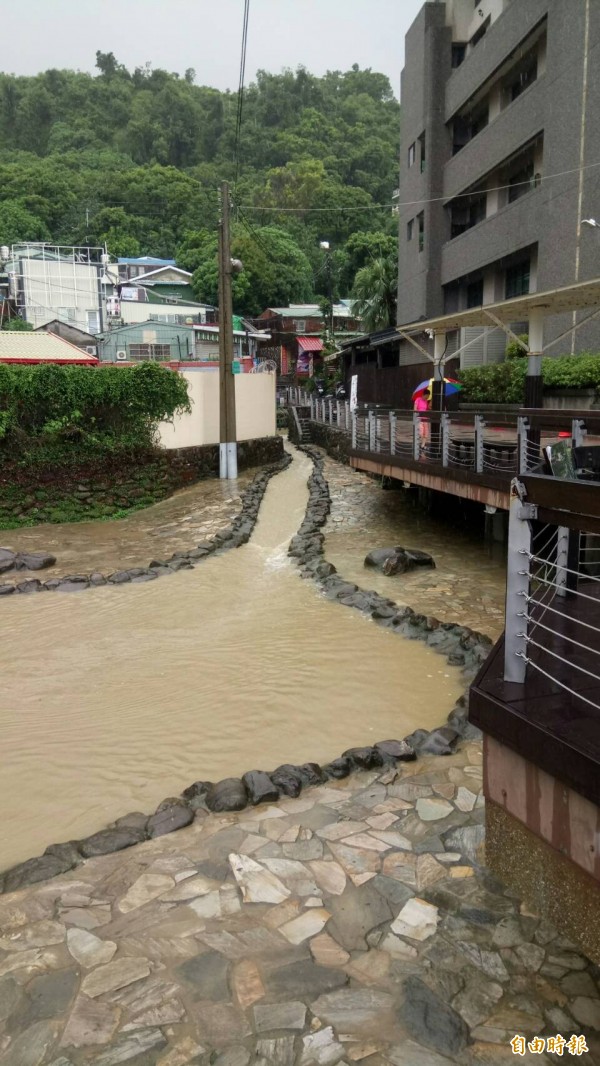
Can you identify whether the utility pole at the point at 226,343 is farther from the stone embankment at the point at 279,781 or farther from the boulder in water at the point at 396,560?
the stone embankment at the point at 279,781

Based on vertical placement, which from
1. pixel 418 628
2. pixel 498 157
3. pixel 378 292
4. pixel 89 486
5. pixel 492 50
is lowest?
pixel 418 628

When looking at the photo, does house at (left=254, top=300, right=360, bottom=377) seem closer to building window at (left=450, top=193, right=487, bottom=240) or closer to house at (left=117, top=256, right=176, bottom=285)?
house at (left=117, top=256, right=176, bottom=285)

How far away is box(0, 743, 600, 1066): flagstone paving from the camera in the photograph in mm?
3158

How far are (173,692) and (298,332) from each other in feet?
129

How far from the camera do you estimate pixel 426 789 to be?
5.46 m

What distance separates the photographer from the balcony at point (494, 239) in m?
19.8

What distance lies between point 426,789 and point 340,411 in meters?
21.7

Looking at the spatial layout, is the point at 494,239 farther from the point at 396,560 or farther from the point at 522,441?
the point at 522,441

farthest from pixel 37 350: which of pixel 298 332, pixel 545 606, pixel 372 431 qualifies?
pixel 298 332

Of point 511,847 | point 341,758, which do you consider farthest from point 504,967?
point 341,758

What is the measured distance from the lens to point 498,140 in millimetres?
21984

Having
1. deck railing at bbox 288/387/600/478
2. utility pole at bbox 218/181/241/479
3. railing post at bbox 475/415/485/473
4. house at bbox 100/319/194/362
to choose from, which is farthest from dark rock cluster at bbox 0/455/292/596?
house at bbox 100/319/194/362

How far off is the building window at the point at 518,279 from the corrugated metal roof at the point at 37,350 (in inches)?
517

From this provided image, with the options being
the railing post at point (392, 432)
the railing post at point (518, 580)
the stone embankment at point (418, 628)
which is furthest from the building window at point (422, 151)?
the railing post at point (518, 580)
